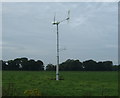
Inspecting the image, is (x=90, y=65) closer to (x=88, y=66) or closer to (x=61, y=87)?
(x=88, y=66)

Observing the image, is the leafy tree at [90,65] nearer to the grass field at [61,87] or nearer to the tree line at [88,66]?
the tree line at [88,66]

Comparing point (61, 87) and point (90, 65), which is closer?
point (61, 87)

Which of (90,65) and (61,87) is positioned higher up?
(90,65)

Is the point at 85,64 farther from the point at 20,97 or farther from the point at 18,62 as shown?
the point at 20,97

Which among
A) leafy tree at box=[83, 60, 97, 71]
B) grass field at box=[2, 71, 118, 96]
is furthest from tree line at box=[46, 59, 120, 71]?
grass field at box=[2, 71, 118, 96]

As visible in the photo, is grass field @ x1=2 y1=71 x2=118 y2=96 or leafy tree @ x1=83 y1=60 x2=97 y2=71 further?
leafy tree @ x1=83 y1=60 x2=97 y2=71

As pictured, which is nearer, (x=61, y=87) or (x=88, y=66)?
(x=61, y=87)

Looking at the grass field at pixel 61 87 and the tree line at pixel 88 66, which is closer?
the grass field at pixel 61 87

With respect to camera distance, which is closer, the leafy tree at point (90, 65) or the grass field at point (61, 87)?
the grass field at point (61, 87)

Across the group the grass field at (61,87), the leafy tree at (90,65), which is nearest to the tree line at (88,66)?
the leafy tree at (90,65)

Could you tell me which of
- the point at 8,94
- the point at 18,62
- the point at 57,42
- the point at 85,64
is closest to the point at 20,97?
the point at 8,94

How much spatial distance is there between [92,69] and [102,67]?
456 cm

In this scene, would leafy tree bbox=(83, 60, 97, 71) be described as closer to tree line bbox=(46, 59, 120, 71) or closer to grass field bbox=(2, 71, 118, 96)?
tree line bbox=(46, 59, 120, 71)

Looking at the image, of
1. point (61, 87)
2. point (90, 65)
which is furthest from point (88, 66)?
point (61, 87)
